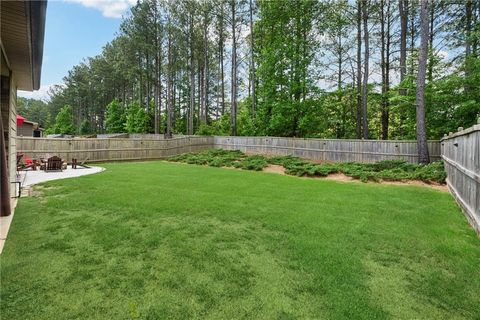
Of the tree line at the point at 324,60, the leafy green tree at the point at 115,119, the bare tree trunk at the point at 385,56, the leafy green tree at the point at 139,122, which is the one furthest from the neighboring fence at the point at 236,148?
the leafy green tree at the point at 115,119

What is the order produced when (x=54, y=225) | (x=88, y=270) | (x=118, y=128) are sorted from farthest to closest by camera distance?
(x=118, y=128) < (x=54, y=225) < (x=88, y=270)

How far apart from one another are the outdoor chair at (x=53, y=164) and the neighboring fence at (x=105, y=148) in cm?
298

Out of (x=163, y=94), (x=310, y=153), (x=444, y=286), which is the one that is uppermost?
(x=163, y=94)

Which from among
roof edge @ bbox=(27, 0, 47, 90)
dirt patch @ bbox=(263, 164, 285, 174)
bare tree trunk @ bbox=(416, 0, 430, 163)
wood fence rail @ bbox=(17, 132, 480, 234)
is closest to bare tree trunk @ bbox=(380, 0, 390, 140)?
wood fence rail @ bbox=(17, 132, 480, 234)

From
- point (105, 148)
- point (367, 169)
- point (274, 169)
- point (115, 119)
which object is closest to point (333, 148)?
point (274, 169)

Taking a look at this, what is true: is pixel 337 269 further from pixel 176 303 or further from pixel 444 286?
pixel 176 303

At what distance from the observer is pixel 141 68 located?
105 ft

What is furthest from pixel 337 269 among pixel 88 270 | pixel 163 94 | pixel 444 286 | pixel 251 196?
pixel 163 94

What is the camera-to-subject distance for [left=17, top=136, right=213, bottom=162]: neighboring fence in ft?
43.5

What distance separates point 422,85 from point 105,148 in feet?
50.1

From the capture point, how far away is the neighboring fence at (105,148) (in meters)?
13.3

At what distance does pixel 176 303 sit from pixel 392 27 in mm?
22710

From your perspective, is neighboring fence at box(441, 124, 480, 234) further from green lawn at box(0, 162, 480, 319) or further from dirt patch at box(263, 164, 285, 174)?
dirt patch at box(263, 164, 285, 174)

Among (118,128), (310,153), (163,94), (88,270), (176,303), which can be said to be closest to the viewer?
(176,303)
